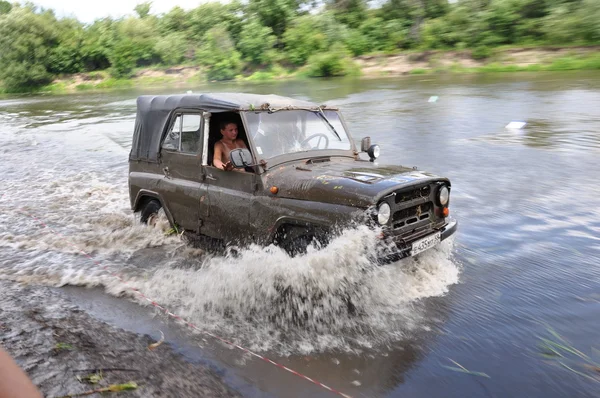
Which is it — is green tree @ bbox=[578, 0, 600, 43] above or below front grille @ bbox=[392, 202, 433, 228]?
above

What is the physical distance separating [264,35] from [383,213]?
55701mm

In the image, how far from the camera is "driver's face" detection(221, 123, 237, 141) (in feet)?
18.5

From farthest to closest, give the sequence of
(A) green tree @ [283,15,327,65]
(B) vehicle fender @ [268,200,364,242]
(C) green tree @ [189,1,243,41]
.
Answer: (C) green tree @ [189,1,243,41] → (A) green tree @ [283,15,327,65] → (B) vehicle fender @ [268,200,364,242]

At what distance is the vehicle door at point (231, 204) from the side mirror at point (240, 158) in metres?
0.22

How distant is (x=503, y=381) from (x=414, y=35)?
50.3m

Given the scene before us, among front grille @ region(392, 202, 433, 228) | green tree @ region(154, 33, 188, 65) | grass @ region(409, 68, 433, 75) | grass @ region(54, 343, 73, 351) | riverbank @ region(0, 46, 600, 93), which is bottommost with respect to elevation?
grass @ region(54, 343, 73, 351)

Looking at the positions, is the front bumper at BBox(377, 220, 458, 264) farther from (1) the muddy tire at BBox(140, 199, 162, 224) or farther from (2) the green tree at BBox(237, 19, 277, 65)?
(2) the green tree at BBox(237, 19, 277, 65)

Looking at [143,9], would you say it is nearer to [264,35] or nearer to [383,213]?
[264,35]

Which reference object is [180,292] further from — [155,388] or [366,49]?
[366,49]

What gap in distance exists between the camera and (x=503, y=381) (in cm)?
375

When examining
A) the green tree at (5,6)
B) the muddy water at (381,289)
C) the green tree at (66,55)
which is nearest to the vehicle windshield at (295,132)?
the muddy water at (381,289)

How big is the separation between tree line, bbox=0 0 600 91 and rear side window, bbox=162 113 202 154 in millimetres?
38633

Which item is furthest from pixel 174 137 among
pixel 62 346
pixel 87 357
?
pixel 87 357

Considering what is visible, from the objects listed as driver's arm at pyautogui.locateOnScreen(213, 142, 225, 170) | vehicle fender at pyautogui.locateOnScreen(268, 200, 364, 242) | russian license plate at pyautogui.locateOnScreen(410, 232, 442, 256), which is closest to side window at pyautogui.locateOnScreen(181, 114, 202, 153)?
driver's arm at pyautogui.locateOnScreen(213, 142, 225, 170)
